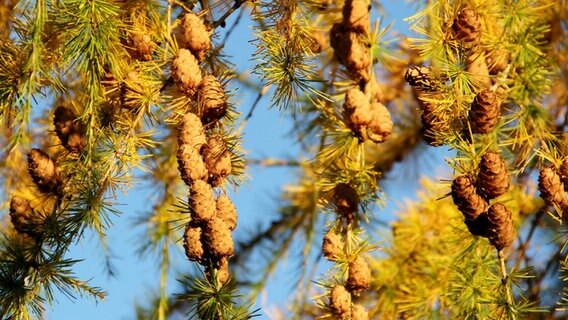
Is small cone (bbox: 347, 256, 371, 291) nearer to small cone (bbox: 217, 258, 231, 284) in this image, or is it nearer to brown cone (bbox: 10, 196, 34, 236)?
small cone (bbox: 217, 258, 231, 284)

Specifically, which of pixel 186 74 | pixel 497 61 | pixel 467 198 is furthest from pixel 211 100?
pixel 497 61

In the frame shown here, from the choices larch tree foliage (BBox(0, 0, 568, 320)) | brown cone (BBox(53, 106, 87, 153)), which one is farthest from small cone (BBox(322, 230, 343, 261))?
brown cone (BBox(53, 106, 87, 153))

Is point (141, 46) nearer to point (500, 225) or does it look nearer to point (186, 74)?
point (186, 74)

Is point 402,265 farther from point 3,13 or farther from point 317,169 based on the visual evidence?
point 3,13

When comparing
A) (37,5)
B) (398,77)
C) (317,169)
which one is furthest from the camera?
(398,77)

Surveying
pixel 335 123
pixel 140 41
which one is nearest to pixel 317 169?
pixel 335 123
